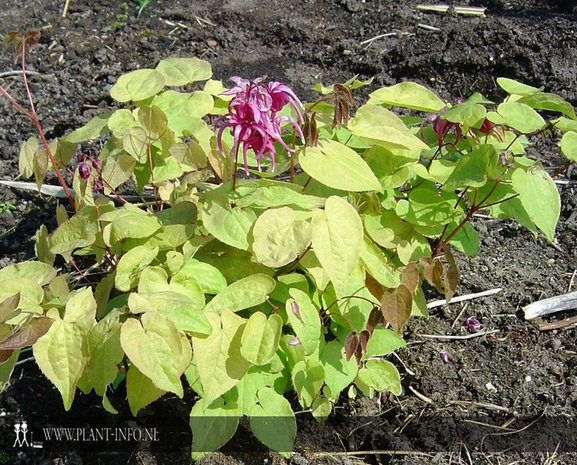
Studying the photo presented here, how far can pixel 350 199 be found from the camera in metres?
1.57

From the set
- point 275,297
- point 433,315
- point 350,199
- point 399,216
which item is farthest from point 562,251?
point 275,297

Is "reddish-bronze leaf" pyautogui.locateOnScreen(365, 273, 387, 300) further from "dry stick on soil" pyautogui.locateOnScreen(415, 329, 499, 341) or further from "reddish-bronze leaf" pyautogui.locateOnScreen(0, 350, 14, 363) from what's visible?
"reddish-bronze leaf" pyautogui.locateOnScreen(0, 350, 14, 363)

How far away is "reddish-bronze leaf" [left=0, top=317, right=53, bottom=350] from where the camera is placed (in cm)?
113

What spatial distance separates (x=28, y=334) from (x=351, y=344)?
2.12ft

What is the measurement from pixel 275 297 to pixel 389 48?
6.35 feet

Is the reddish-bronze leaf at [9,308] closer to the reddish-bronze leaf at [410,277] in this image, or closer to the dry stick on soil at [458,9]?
the reddish-bronze leaf at [410,277]

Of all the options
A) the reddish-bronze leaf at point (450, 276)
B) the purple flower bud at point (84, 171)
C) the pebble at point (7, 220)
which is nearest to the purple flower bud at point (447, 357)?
the reddish-bronze leaf at point (450, 276)

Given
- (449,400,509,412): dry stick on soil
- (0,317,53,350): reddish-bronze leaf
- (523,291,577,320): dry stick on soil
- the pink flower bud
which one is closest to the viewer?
(0,317,53,350): reddish-bronze leaf

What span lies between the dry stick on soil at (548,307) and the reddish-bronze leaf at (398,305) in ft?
2.71

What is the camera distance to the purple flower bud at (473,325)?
198cm

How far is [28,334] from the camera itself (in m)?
1.15

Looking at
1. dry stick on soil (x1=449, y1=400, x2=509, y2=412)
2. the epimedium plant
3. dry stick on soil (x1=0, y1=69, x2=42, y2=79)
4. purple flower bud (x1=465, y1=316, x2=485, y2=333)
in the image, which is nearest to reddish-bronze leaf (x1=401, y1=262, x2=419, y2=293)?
the epimedium plant

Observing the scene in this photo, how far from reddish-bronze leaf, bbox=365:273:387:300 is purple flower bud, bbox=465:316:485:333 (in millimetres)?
583

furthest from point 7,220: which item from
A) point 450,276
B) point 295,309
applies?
point 450,276
